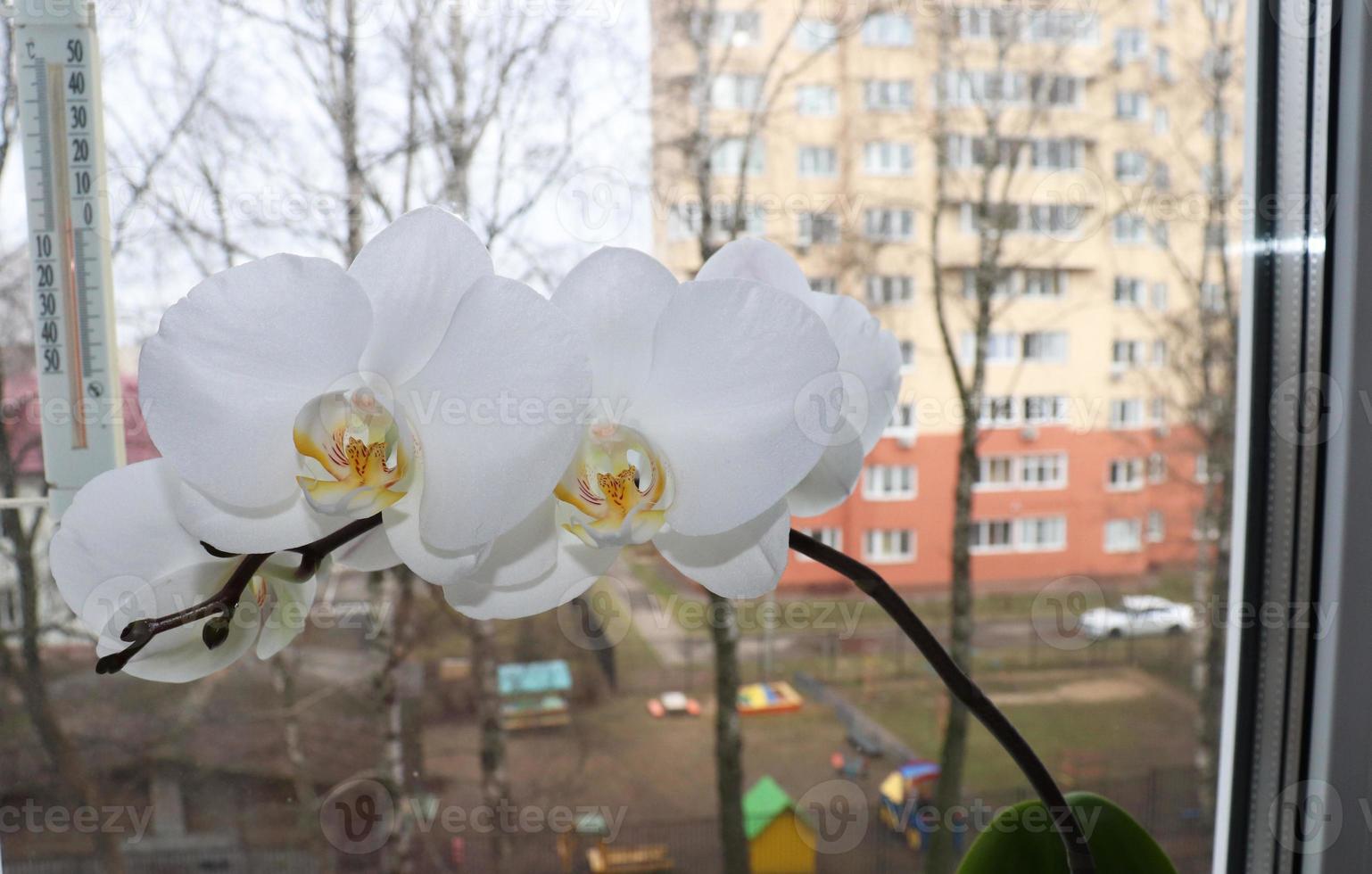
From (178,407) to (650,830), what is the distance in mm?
1107

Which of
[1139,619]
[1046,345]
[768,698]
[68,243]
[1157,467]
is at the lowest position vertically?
[768,698]

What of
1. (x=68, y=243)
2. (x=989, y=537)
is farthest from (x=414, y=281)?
(x=989, y=537)

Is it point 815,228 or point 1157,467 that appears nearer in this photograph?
point 815,228

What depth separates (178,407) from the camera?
1.14ft

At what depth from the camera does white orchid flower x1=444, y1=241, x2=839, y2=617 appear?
1.21 ft

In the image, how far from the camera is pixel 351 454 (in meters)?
0.37

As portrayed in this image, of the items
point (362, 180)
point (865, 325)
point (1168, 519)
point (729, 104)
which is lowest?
point (1168, 519)

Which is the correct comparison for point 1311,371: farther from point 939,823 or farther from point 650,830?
point 650,830

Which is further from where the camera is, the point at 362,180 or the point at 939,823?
the point at 939,823

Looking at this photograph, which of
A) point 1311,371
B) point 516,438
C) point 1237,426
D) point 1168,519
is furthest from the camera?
point 1168,519

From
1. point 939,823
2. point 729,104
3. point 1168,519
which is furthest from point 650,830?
point 729,104

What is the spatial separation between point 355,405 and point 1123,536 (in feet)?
4.38

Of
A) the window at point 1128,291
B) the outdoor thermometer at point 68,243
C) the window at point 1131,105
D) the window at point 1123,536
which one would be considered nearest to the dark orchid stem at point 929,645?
the outdoor thermometer at point 68,243

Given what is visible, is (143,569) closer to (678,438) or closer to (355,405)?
(355,405)
